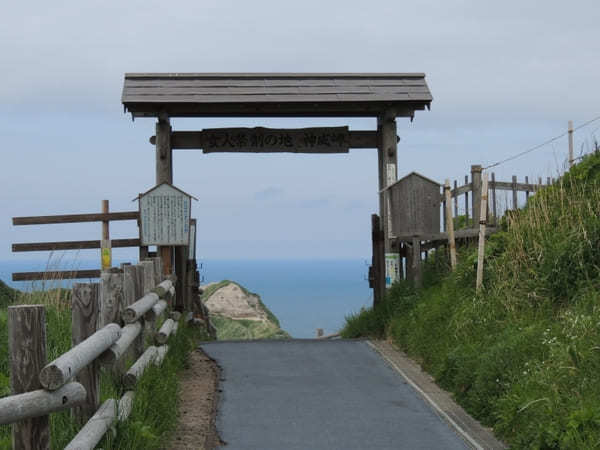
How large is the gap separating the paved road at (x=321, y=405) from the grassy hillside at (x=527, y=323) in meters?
0.57

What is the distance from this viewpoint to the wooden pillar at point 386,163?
14.6 meters

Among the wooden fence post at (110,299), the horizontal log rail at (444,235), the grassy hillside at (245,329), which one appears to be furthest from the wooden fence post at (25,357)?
the grassy hillside at (245,329)

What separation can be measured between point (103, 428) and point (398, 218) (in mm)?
9476

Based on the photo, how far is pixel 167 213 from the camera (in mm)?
13750

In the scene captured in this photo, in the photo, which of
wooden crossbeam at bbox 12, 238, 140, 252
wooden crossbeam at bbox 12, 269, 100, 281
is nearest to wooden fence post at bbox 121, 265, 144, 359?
wooden crossbeam at bbox 12, 269, 100, 281

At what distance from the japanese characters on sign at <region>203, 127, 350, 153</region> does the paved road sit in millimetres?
4353

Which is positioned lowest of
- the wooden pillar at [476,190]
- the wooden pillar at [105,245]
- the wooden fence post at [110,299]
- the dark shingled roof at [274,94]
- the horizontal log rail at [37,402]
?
the horizontal log rail at [37,402]

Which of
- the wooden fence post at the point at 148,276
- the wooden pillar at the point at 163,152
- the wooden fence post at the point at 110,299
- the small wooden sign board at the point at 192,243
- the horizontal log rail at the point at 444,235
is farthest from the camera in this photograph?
the small wooden sign board at the point at 192,243

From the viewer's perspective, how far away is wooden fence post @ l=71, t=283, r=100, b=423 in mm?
5555

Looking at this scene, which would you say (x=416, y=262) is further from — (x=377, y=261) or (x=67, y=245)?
(x=67, y=245)

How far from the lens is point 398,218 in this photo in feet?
46.2

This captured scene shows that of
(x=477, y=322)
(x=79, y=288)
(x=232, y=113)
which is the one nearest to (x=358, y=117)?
(x=232, y=113)

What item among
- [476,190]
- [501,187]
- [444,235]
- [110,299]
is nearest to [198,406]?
[110,299]

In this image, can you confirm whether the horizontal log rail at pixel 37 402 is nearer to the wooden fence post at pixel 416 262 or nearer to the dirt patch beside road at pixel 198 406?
the dirt patch beside road at pixel 198 406
